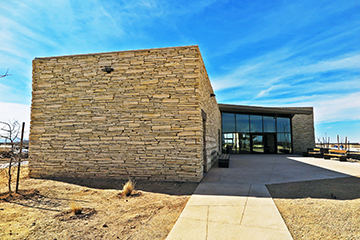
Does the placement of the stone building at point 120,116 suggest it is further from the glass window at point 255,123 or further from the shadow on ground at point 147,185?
the glass window at point 255,123

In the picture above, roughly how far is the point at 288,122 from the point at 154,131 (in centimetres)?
1799

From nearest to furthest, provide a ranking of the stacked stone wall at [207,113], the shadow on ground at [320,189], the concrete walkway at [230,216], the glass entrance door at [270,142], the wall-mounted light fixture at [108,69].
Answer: the concrete walkway at [230,216] → the shadow on ground at [320,189] → the wall-mounted light fixture at [108,69] → the stacked stone wall at [207,113] → the glass entrance door at [270,142]

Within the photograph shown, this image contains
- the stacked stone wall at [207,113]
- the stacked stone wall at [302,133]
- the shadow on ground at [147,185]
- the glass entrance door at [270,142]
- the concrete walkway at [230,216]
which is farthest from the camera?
the stacked stone wall at [302,133]

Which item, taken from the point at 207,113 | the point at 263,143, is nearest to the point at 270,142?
the point at 263,143

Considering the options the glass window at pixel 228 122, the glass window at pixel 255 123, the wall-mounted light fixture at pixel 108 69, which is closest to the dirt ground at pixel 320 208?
the wall-mounted light fixture at pixel 108 69

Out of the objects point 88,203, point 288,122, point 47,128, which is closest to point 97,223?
point 88,203

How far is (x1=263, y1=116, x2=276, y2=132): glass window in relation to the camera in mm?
20234

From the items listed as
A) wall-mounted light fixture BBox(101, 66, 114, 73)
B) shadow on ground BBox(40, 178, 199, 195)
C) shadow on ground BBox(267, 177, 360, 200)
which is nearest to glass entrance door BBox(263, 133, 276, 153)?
shadow on ground BBox(267, 177, 360, 200)

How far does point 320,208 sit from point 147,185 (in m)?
4.79

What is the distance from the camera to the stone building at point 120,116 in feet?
24.0

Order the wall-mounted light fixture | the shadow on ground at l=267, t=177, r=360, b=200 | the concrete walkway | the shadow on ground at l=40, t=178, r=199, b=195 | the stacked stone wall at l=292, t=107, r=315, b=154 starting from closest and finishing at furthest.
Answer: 1. the concrete walkway
2. the shadow on ground at l=267, t=177, r=360, b=200
3. the shadow on ground at l=40, t=178, r=199, b=195
4. the wall-mounted light fixture
5. the stacked stone wall at l=292, t=107, r=315, b=154

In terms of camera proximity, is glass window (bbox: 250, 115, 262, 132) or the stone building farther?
glass window (bbox: 250, 115, 262, 132)

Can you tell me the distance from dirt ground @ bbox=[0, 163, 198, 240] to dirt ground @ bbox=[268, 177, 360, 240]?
2.30 metres

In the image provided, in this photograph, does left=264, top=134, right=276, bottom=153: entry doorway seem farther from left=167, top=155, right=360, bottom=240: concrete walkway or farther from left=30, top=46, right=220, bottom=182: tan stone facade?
left=167, top=155, right=360, bottom=240: concrete walkway
